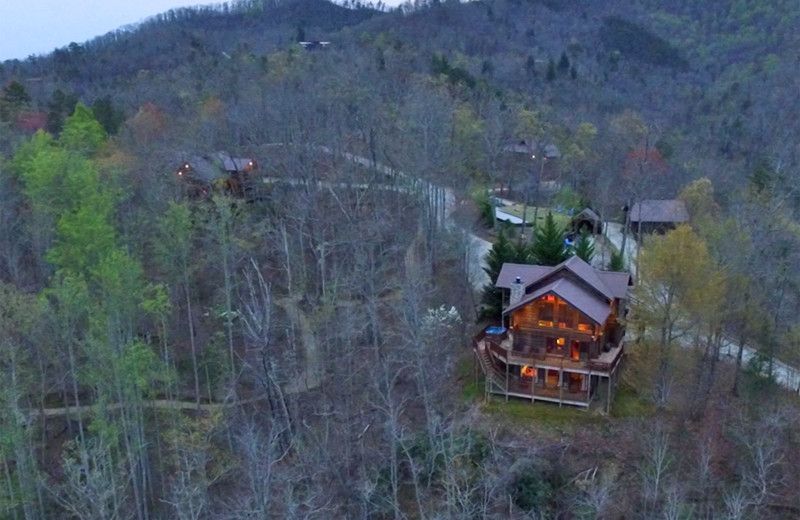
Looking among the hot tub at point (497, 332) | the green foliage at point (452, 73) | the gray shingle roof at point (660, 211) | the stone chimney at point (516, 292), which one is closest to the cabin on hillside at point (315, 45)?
the green foliage at point (452, 73)

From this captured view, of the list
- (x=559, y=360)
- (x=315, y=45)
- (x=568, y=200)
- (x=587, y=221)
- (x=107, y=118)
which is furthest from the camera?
(x=315, y=45)

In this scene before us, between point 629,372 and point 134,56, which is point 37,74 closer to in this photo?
point 134,56

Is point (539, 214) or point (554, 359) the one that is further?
point (539, 214)

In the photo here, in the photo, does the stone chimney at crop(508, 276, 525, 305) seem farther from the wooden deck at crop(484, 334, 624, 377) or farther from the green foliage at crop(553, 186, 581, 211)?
the green foliage at crop(553, 186, 581, 211)

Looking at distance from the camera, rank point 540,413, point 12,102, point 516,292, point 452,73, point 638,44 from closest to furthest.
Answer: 1. point 540,413
2. point 516,292
3. point 12,102
4. point 452,73
5. point 638,44

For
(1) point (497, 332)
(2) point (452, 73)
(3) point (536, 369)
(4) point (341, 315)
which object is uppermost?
(2) point (452, 73)

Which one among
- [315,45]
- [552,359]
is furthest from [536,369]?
[315,45]

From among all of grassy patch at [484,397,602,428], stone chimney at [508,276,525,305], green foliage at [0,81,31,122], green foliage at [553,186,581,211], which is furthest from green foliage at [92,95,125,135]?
grassy patch at [484,397,602,428]

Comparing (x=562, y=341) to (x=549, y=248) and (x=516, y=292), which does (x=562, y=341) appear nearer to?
(x=516, y=292)
